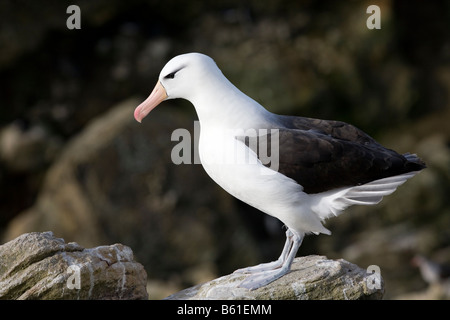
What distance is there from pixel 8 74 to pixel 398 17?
359 inches

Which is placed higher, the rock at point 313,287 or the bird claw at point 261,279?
the bird claw at point 261,279

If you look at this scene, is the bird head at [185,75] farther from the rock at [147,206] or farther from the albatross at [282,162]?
the rock at [147,206]

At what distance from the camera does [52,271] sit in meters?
5.27

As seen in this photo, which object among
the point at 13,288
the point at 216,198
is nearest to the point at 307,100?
the point at 216,198

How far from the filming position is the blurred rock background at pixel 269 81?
13.5 meters

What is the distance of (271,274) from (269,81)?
9145 millimetres

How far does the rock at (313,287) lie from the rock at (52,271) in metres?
0.67

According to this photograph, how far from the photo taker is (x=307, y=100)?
47.5 ft
